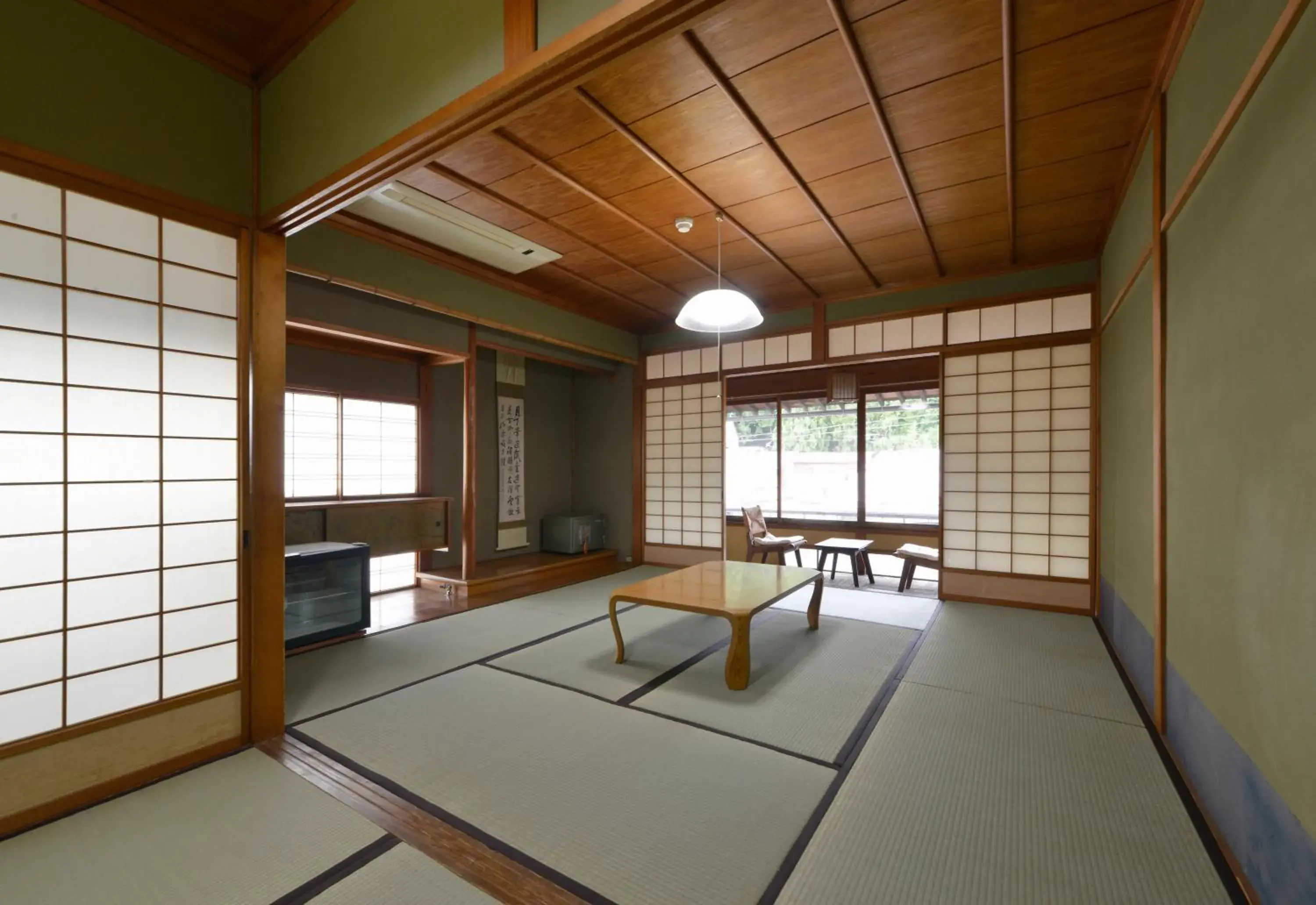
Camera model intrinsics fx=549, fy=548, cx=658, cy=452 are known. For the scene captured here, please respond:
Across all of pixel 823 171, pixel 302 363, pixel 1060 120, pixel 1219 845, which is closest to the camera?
pixel 1219 845

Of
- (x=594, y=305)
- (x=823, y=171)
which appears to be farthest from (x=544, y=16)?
(x=594, y=305)

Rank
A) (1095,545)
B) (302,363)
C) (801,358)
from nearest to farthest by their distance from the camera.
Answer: (1095,545) < (302,363) < (801,358)

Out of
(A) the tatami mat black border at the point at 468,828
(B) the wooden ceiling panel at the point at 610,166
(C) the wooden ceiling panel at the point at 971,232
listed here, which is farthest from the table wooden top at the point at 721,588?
(C) the wooden ceiling panel at the point at 971,232

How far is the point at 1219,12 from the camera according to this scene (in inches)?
66.9

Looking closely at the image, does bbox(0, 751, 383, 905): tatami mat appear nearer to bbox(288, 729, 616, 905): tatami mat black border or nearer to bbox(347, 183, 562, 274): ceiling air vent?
bbox(288, 729, 616, 905): tatami mat black border

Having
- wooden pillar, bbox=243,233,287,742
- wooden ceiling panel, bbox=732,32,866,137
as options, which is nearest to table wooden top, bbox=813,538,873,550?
wooden ceiling panel, bbox=732,32,866,137

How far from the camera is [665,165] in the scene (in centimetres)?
297

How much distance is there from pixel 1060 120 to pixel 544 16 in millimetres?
2500

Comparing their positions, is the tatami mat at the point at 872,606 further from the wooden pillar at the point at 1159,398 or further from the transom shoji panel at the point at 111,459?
the transom shoji panel at the point at 111,459

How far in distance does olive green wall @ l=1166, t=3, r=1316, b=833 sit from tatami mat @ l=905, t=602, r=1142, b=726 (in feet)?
2.61

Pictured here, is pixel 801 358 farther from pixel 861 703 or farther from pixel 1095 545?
pixel 861 703

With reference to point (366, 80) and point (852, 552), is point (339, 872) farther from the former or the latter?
point (852, 552)

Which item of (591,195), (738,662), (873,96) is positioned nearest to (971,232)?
(873,96)

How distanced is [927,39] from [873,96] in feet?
Result: 1.07
